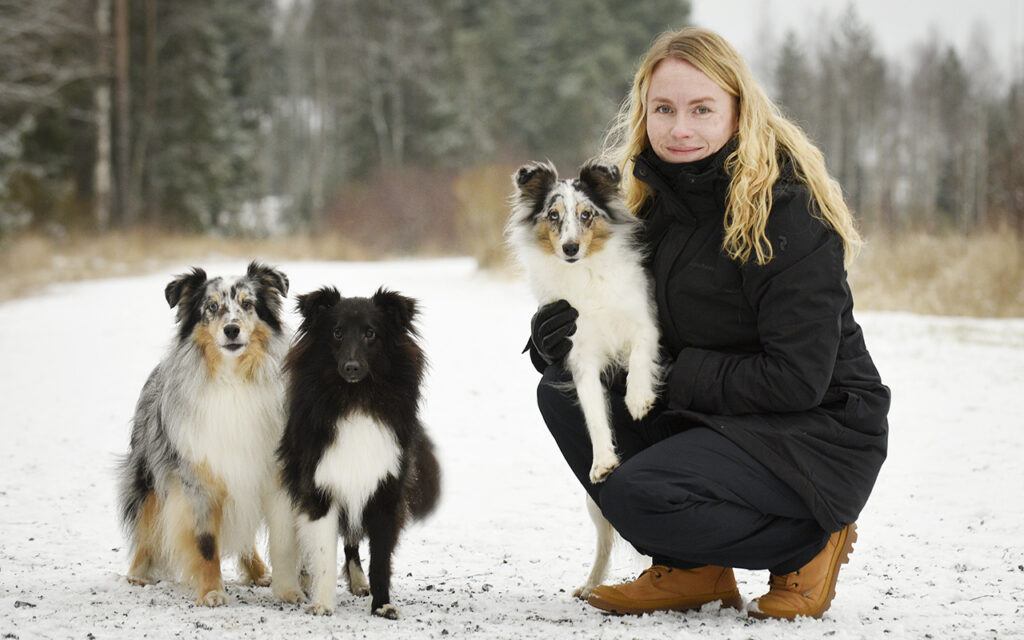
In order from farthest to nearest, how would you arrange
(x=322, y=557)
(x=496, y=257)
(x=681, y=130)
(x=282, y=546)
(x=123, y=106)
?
(x=123, y=106) < (x=496, y=257) < (x=282, y=546) < (x=322, y=557) < (x=681, y=130)

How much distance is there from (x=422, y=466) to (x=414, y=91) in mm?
30217

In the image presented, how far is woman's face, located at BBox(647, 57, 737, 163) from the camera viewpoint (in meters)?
3.11

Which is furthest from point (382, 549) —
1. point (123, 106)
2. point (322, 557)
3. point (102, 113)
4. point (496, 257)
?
point (123, 106)

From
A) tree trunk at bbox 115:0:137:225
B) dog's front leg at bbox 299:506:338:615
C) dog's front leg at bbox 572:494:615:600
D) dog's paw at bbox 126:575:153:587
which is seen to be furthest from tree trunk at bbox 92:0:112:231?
dog's front leg at bbox 572:494:615:600

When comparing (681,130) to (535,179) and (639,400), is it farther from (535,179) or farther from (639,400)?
(639,400)

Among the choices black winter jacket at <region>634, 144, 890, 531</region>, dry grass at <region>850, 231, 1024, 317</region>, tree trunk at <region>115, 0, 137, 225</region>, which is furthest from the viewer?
tree trunk at <region>115, 0, 137, 225</region>

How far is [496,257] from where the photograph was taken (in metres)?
15.1

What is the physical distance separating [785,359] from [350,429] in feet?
4.99

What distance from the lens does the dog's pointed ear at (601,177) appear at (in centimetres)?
355

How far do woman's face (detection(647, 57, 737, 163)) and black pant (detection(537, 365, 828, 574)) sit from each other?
38.3 inches

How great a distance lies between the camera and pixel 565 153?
1251 inches

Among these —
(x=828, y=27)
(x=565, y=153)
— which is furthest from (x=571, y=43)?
(x=828, y=27)

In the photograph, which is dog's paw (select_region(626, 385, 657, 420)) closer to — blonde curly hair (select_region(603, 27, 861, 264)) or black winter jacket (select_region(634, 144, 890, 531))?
black winter jacket (select_region(634, 144, 890, 531))

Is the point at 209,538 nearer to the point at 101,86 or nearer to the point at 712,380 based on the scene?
the point at 712,380
